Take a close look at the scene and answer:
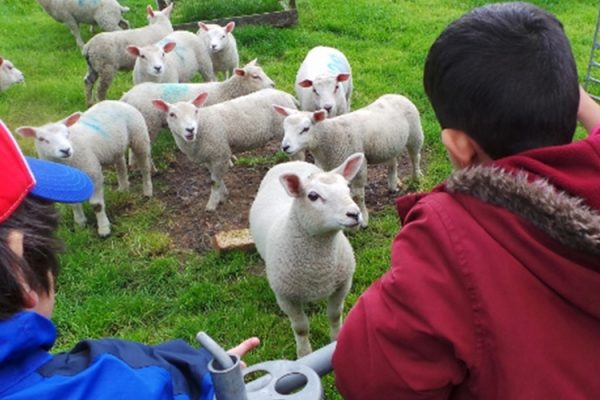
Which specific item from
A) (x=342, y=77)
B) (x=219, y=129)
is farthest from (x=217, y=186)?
(x=342, y=77)

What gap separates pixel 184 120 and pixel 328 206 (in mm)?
2527

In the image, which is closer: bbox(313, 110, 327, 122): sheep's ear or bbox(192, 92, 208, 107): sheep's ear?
bbox(313, 110, 327, 122): sheep's ear

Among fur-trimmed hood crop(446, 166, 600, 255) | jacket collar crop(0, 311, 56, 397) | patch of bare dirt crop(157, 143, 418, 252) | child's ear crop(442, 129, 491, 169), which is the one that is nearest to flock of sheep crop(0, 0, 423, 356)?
patch of bare dirt crop(157, 143, 418, 252)

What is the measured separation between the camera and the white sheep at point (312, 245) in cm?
322

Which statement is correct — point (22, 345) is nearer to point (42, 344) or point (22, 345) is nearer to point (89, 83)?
point (42, 344)

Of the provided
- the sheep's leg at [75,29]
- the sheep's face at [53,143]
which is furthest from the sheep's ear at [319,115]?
the sheep's leg at [75,29]

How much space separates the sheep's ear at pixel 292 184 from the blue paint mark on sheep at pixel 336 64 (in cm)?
330

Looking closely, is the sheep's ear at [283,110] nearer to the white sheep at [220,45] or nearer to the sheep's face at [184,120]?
the sheep's face at [184,120]

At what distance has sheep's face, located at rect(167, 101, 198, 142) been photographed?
5.29m

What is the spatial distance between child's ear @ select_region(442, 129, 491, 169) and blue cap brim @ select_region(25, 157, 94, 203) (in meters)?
0.85

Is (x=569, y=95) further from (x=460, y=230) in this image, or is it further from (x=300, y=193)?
(x=300, y=193)

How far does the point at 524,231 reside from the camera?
120cm

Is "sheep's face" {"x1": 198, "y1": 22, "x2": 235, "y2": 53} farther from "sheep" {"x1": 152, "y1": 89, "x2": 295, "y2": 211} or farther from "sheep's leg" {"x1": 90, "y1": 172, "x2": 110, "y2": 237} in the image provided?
"sheep's leg" {"x1": 90, "y1": 172, "x2": 110, "y2": 237}

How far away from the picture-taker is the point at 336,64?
6.52 metres
